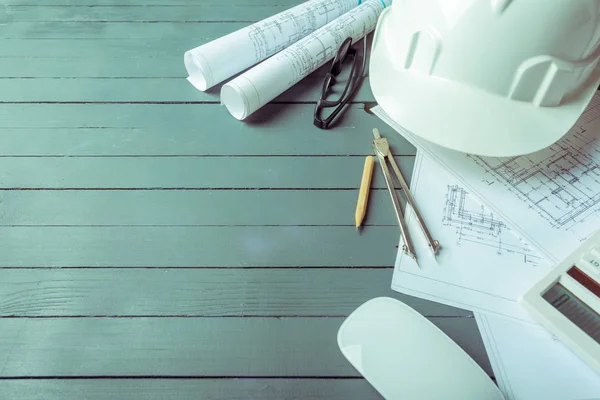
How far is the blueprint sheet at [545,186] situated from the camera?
0.52 meters

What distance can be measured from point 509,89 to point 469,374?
0.89ft

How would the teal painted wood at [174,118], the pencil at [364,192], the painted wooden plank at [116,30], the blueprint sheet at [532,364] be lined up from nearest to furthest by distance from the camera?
the blueprint sheet at [532,364] → the pencil at [364,192] → the teal painted wood at [174,118] → the painted wooden plank at [116,30]

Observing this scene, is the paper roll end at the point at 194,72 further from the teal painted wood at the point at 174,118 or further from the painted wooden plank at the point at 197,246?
the painted wooden plank at the point at 197,246

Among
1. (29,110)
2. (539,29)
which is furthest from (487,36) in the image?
(29,110)

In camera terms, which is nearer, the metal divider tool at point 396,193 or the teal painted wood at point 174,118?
the metal divider tool at point 396,193

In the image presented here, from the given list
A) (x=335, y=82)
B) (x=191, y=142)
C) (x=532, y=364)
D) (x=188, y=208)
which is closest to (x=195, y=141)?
(x=191, y=142)

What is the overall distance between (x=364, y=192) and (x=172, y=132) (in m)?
0.26

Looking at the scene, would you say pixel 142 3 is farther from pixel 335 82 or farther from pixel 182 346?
pixel 182 346

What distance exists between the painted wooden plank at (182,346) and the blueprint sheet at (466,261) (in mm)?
32

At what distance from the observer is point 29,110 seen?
2.14 ft

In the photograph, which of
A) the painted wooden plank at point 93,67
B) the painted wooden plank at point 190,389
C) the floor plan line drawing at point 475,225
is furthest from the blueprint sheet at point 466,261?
the painted wooden plank at point 93,67

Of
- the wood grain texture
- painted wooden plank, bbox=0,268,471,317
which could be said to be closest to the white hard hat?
painted wooden plank, bbox=0,268,471,317

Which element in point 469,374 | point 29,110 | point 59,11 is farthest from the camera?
point 59,11

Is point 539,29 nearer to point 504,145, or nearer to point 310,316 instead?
point 504,145
